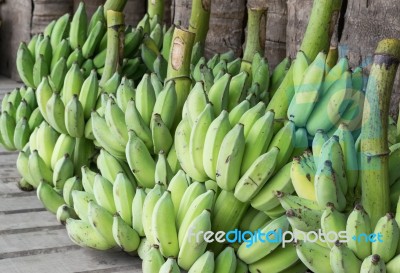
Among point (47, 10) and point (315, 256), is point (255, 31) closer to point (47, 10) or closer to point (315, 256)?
point (315, 256)

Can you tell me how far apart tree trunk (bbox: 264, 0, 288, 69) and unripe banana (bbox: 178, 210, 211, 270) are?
1207 mm

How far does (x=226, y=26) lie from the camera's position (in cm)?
314

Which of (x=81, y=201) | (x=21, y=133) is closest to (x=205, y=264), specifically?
(x=81, y=201)

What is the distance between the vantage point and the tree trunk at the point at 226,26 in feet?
10.2

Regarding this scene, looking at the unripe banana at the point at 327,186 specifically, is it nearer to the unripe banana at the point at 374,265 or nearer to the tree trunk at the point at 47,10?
the unripe banana at the point at 374,265

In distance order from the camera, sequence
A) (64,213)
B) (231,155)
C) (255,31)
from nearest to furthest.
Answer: (231,155)
(64,213)
(255,31)

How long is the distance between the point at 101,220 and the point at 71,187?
342 millimetres

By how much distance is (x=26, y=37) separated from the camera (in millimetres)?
4469

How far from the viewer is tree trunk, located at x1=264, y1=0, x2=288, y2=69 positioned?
2920mm

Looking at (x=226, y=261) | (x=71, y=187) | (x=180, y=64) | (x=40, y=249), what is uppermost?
(x=180, y=64)

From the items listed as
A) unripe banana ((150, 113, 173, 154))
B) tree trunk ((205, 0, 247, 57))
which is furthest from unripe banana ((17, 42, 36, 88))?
unripe banana ((150, 113, 173, 154))

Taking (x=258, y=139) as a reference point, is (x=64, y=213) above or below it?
below

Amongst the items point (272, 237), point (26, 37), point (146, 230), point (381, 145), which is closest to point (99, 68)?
point (146, 230)

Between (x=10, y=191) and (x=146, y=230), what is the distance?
89 cm
